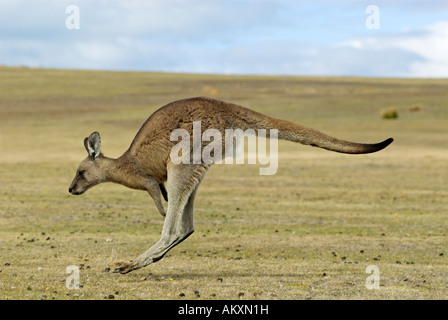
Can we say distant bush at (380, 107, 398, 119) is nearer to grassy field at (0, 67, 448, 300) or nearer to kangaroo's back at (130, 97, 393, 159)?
grassy field at (0, 67, 448, 300)

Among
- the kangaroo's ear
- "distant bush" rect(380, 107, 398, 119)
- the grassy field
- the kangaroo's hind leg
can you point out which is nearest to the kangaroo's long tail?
the kangaroo's hind leg

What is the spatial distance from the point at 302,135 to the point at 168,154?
1.43 m

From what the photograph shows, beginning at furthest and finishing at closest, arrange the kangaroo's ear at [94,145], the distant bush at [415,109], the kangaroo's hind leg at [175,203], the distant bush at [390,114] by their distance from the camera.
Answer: the distant bush at [415,109] → the distant bush at [390,114] → the kangaroo's ear at [94,145] → the kangaroo's hind leg at [175,203]

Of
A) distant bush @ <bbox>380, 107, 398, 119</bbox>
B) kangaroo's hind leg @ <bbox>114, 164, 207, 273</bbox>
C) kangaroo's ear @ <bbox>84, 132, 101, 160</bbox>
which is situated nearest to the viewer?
kangaroo's hind leg @ <bbox>114, 164, 207, 273</bbox>

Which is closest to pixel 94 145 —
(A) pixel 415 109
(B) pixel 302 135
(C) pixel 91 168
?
(C) pixel 91 168

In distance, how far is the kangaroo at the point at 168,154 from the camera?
7785mm

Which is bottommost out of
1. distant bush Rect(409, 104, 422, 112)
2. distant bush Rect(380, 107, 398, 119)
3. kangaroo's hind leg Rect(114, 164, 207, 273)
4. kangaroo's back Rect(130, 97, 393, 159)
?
kangaroo's hind leg Rect(114, 164, 207, 273)

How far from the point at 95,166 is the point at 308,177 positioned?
12339mm

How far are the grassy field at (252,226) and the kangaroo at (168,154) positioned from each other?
0.56 metres

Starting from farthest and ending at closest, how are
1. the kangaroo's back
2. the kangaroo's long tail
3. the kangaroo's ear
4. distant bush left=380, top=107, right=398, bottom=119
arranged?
distant bush left=380, top=107, right=398, bottom=119 < the kangaroo's ear < the kangaroo's back < the kangaroo's long tail

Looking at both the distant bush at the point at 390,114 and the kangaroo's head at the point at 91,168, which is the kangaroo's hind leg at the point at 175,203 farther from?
the distant bush at the point at 390,114

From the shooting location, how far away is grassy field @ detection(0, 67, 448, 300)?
795cm

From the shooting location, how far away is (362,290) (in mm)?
7613

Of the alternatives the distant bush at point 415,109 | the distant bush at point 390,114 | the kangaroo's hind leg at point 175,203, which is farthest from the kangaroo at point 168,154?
the distant bush at point 415,109
